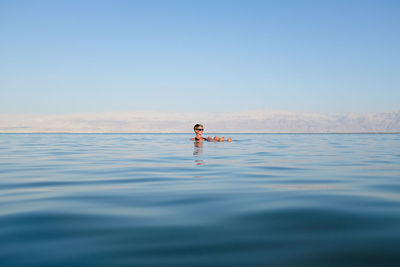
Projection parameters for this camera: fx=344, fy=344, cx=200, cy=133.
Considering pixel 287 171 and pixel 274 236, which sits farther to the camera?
pixel 287 171

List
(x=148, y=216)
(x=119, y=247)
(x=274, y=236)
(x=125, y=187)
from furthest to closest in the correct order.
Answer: (x=125, y=187) < (x=148, y=216) < (x=274, y=236) < (x=119, y=247)

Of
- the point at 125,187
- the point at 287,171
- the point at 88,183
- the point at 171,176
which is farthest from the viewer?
the point at 287,171

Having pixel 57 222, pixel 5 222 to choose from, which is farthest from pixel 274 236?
pixel 5 222

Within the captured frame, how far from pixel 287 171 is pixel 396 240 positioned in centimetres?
520

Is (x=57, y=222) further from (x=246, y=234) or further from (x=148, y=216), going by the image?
(x=246, y=234)

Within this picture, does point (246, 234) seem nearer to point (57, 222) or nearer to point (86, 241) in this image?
point (86, 241)

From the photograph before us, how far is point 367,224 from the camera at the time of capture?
3283 mm

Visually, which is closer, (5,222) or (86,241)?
(86,241)

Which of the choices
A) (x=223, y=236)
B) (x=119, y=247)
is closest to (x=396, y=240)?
(x=223, y=236)

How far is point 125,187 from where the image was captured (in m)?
5.72

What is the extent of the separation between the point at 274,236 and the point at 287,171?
519cm

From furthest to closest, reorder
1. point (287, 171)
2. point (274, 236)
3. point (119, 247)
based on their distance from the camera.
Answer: point (287, 171) < point (274, 236) < point (119, 247)

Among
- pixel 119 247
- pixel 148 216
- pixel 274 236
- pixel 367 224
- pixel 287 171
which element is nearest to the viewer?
pixel 119 247

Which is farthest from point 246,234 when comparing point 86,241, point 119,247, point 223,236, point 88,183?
point 88,183
